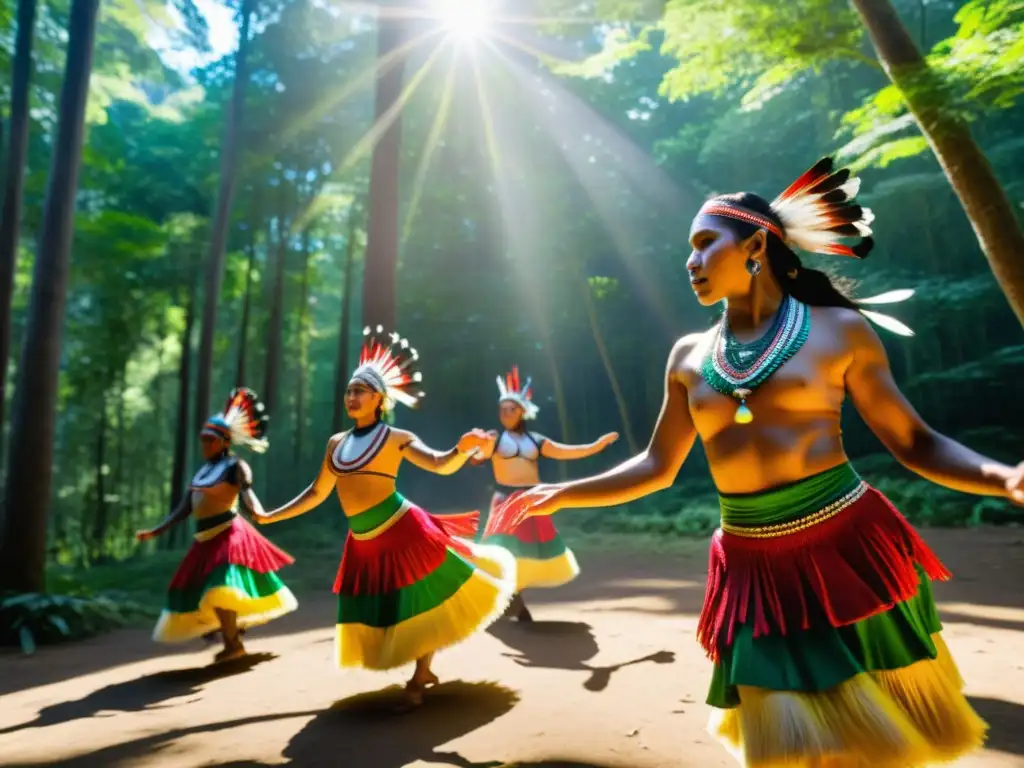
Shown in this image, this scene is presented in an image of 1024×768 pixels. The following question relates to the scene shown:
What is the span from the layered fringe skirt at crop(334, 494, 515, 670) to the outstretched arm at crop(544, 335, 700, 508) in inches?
89.6

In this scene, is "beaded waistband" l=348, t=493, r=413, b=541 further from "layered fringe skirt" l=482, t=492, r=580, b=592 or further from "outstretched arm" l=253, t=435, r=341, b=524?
"layered fringe skirt" l=482, t=492, r=580, b=592

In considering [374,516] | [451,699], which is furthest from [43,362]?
[451,699]

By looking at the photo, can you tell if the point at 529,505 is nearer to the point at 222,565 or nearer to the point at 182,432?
the point at 222,565

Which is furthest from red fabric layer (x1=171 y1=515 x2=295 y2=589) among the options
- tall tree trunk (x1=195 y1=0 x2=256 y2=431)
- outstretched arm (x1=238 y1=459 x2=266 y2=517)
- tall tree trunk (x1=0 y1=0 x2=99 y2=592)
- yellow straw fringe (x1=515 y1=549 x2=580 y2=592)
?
tall tree trunk (x1=195 y1=0 x2=256 y2=431)

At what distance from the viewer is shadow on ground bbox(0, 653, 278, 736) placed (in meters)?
4.72

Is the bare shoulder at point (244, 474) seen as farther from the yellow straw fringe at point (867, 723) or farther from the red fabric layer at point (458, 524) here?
the yellow straw fringe at point (867, 723)

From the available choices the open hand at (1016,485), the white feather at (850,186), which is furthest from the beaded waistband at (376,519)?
the open hand at (1016,485)

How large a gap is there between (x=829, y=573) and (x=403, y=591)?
2.98m

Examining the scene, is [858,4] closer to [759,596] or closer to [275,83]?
[759,596]

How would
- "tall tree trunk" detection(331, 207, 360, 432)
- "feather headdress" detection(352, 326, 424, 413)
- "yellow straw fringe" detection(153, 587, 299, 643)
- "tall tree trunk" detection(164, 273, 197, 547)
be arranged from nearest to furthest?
"feather headdress" detection(352, 326, 424, 413)
"yellow straw fringe" detection(153, 587, 299, 643)
"tall tree trunk" detection(164, 273, 197, 547)
"tall tree trunk" detection(331, 207, 360, 432)

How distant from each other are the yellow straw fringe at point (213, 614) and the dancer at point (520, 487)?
6.86 ft

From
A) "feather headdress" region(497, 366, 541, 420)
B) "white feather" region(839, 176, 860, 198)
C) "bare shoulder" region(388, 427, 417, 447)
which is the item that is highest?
"feather headdress" region(497, 366, 541, 420)

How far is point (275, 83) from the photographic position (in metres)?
18.4

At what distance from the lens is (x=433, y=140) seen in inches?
800
